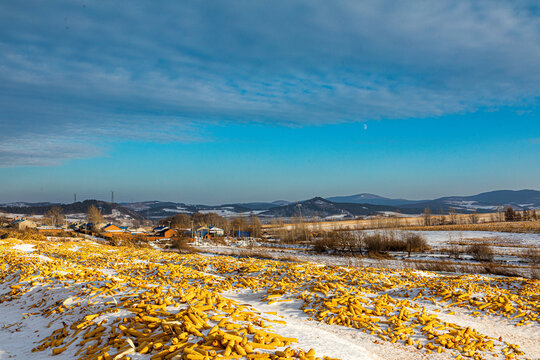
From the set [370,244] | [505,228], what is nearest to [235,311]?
[370,244]

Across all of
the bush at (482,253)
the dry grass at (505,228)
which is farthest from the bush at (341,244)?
the dry grass at (505,228)

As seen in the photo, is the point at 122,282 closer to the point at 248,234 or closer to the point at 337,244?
the point at 337,244

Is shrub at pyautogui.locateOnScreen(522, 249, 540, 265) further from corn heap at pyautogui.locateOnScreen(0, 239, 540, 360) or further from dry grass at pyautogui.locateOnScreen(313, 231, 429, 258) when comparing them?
corn heap at pyautogui.locateOnScreen(0, 239, 540, 360)

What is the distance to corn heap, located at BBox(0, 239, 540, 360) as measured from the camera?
4980mm

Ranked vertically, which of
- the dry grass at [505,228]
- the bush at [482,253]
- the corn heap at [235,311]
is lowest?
the dry grass at [505,228]

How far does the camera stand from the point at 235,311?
254 inches

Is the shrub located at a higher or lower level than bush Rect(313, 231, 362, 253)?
higher

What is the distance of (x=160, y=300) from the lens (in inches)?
270

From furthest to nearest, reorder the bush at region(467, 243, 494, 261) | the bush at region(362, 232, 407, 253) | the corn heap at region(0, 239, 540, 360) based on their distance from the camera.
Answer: the bush at region(362, 232, 407, 253) < the bush at region(467, 243, 494, 261) < the corn heap at region(0, 239, 540, 360)

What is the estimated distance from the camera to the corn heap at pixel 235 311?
4980mm

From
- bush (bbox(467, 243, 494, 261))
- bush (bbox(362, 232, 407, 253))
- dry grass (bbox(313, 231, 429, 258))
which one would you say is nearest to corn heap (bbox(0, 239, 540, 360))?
bush (bbox(467, 243, 494, 261))

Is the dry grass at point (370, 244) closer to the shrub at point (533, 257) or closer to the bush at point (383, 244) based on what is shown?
the bush at point (383, 244)

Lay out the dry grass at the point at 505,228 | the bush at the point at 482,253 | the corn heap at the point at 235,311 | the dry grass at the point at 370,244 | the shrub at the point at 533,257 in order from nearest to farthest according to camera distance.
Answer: the corn heap at the point at 235,311, the shrub at the point at 533,257, the bush at the point at 482,253, the dry grass at the point at 370,244, the dry grass at the point at 505,228

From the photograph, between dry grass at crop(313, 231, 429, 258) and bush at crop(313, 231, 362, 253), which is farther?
bush at crop(313, 231, 362, 253)
